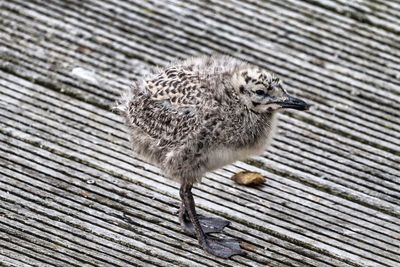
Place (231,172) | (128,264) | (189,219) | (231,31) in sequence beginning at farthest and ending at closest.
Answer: (231,31) → (231,172) → (189,219) → (128,264)

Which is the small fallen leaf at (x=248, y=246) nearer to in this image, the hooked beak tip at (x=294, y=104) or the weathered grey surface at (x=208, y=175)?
the weathered grey surface at (x=208, y=175)

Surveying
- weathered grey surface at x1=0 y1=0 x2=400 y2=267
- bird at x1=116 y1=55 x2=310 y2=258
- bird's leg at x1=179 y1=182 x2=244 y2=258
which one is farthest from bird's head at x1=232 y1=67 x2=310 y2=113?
weathered grey surface at x1=0 y1=0 x2=400 y2=267

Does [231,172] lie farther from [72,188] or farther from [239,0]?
[239,0]

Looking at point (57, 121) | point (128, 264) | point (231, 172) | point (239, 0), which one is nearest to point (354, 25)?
point (239, 0)

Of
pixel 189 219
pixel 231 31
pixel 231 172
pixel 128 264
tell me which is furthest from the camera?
pixel 231 31

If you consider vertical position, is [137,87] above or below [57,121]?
above
